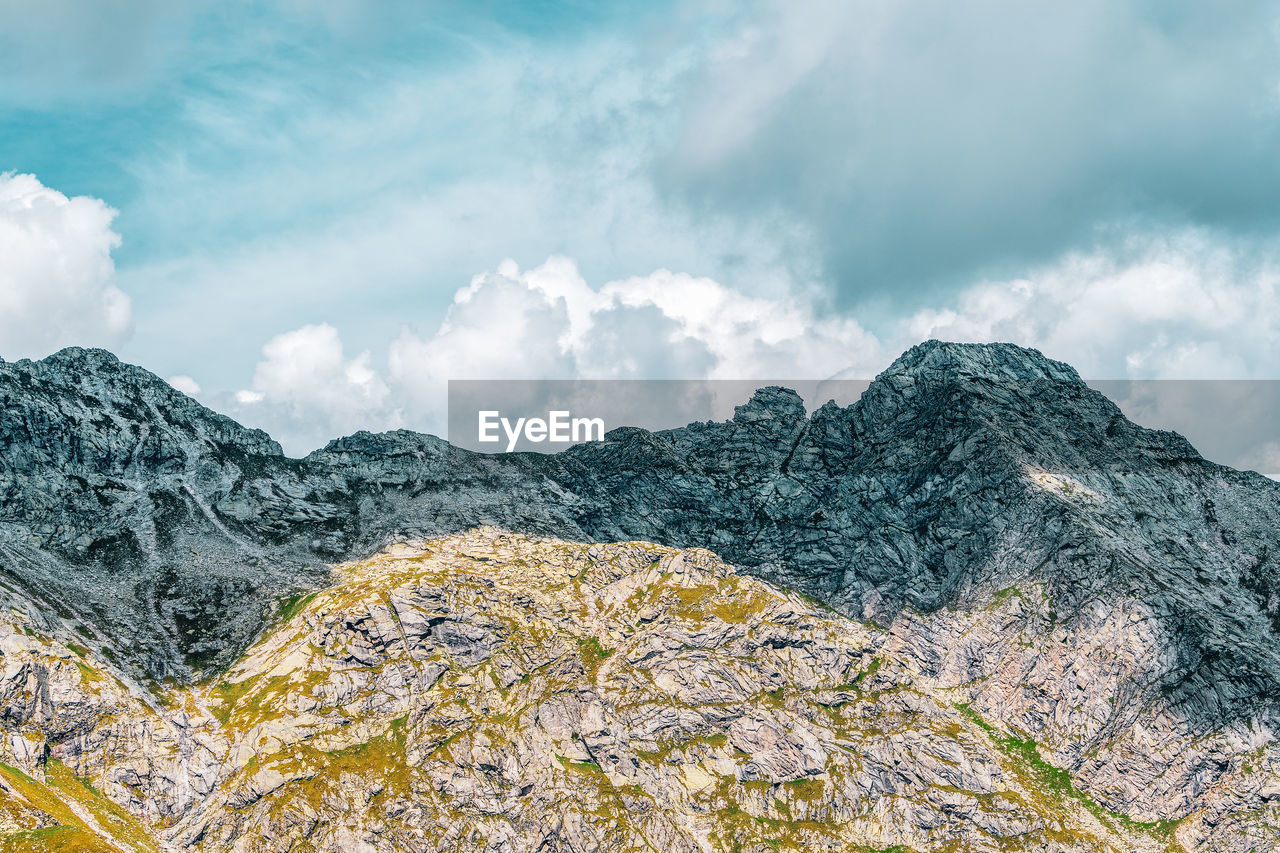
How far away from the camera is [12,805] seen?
594 feet

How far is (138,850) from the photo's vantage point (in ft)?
628

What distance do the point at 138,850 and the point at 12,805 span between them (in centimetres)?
A: 2497
